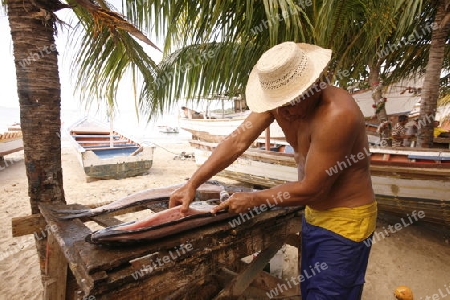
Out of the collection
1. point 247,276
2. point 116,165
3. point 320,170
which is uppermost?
point 320,170

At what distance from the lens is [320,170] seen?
1.56m

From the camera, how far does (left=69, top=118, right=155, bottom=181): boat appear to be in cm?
820

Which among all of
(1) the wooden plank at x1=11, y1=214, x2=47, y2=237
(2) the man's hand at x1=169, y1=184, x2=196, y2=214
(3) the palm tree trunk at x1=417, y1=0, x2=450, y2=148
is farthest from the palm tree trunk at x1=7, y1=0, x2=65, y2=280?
(3) the palm tree trunk at x1=417, y1=0, x2=450, y2=148

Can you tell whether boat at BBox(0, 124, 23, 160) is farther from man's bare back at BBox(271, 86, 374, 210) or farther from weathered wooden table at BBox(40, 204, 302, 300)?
man's bare back at BBox(271, 86, 374, 210)

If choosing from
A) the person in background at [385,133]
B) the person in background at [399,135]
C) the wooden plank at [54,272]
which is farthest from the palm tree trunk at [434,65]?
the wooden plank at [54,272]

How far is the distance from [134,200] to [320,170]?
4.95ft

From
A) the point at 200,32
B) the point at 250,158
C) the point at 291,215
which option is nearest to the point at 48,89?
the point at 200,32

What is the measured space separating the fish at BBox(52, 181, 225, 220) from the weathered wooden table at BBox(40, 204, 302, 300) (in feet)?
0.21

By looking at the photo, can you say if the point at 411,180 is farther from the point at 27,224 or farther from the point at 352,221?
the point at 27,224

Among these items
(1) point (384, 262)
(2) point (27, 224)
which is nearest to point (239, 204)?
(2) point (27, 224)

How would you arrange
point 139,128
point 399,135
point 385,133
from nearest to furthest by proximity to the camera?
point 385,133 < point 399,135 < point 139,128

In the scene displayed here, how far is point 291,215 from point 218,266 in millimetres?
913

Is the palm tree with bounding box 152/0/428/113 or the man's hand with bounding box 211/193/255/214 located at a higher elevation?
the palm tree with bounding box 152/0/428/113

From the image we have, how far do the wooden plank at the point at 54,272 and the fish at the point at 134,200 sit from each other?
25 cm
